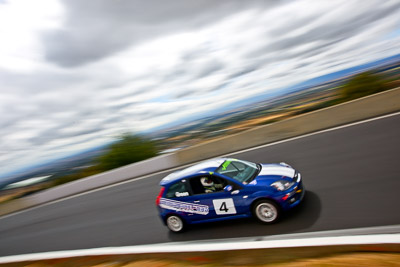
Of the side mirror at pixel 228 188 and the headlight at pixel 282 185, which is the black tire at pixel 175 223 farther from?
the headlight at pixel 282 185

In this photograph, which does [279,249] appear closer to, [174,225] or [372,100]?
[174,225]

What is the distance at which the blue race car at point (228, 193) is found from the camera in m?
5.69

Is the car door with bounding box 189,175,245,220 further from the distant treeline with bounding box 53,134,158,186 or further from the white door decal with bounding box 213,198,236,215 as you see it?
the distant treeline with bounding box 53,134,158,186

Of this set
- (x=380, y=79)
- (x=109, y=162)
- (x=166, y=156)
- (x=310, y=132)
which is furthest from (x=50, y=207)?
(x=380, y=79)

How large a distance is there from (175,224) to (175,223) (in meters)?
0.03

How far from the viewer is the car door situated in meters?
5.90

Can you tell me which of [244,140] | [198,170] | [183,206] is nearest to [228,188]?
[198,170]

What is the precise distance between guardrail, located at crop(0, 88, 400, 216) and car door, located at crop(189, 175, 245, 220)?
23.8 feet

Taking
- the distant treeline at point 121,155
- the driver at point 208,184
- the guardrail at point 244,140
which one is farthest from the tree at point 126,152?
the driver at point 208,184

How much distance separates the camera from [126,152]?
18.1 m

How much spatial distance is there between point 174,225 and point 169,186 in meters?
0.95

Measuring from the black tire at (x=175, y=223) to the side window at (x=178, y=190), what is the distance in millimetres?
531

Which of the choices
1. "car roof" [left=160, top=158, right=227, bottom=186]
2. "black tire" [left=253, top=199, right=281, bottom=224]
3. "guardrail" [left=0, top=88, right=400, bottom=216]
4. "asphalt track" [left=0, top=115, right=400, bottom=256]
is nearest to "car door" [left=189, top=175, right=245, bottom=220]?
"car roof" [left=160, top=158, right=227, bottom=186]

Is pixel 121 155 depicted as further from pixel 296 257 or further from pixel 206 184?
pixel 296 257
